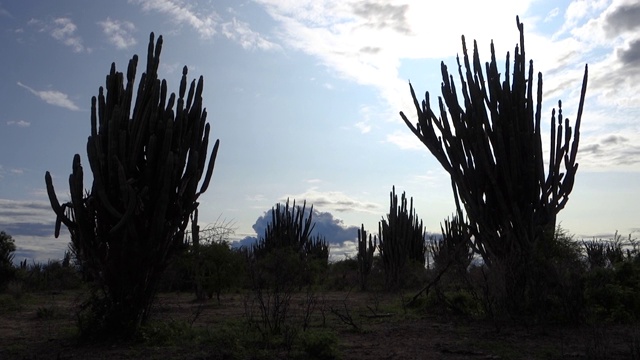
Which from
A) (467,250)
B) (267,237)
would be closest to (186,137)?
(467,250)

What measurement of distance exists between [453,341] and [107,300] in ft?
15.0

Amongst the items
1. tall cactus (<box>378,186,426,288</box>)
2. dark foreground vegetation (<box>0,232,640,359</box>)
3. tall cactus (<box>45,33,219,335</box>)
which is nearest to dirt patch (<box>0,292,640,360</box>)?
dark foreground vegetation (<box>0,232,640,359</box>)

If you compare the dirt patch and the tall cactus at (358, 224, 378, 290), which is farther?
the tall cactus at (358, 224, 378, 290)

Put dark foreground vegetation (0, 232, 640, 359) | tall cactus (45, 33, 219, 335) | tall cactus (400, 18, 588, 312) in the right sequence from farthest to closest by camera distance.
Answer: tall cactus (400, 18, 588, 312) < tall cactus (45, 33, 219, 335) < dark foreground vegetation (0, 232, 640, 359)

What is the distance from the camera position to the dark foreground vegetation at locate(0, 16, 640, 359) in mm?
7129

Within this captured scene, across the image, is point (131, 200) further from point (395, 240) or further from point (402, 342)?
point (395, 240)

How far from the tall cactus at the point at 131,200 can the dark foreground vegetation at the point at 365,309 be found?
0.07 feet

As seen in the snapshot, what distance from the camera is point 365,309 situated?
1166cm

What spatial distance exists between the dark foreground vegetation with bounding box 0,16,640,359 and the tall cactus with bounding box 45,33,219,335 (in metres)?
0.02

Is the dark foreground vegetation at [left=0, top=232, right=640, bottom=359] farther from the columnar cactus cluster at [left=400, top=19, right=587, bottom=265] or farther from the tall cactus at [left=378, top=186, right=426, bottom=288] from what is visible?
the tall cactus at [left=378, top=186, right=426, bottom=288]

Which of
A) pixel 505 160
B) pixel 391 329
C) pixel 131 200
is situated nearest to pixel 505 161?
pixel 505 160

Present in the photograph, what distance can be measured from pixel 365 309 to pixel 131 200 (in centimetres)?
598

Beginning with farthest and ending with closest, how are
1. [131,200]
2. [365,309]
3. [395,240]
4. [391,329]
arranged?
[395,240]
[365,309]
[391,329]
[131,200]

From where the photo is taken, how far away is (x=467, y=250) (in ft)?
49.0
